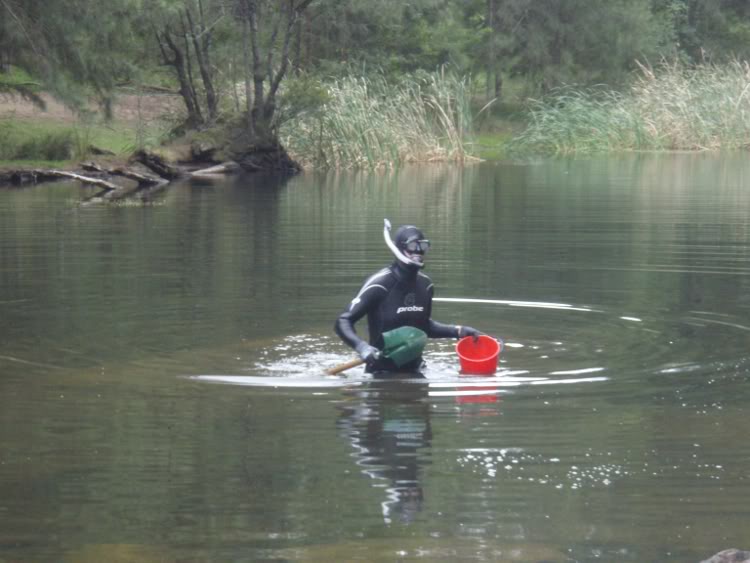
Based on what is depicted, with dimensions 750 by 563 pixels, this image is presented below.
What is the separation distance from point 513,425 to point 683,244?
10.5 metres

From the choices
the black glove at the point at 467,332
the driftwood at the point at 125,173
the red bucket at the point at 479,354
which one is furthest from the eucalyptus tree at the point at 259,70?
the black glove at the point at 467,332

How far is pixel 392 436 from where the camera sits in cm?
809

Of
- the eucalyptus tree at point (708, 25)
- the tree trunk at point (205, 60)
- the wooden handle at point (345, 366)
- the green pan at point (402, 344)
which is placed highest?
the eucalyptus tree at point (708, 25)

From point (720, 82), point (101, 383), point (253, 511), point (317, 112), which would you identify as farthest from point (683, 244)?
point (720, 82)

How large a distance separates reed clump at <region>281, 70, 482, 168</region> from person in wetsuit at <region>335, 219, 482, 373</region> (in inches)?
988

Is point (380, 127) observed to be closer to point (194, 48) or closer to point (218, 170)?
point (218, 170)

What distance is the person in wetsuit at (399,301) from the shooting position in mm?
9758

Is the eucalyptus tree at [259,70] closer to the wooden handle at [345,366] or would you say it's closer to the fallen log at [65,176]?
the fallen log at [65,176]

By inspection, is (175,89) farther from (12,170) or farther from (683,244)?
(683,244)

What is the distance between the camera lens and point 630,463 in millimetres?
7383

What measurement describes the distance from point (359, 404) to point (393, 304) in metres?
1.11

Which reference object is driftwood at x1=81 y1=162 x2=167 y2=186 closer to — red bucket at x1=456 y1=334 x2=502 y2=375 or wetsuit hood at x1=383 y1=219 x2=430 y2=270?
red bucket at x1=456 y1=334 x2=502 y2=375

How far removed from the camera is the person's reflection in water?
673 centimetres

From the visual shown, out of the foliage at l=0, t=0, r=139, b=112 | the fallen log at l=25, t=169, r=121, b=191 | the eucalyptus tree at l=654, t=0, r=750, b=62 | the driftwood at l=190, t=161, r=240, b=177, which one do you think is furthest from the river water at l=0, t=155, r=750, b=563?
the eucalyptus tree at l=654, t=0, r=750, b=62
